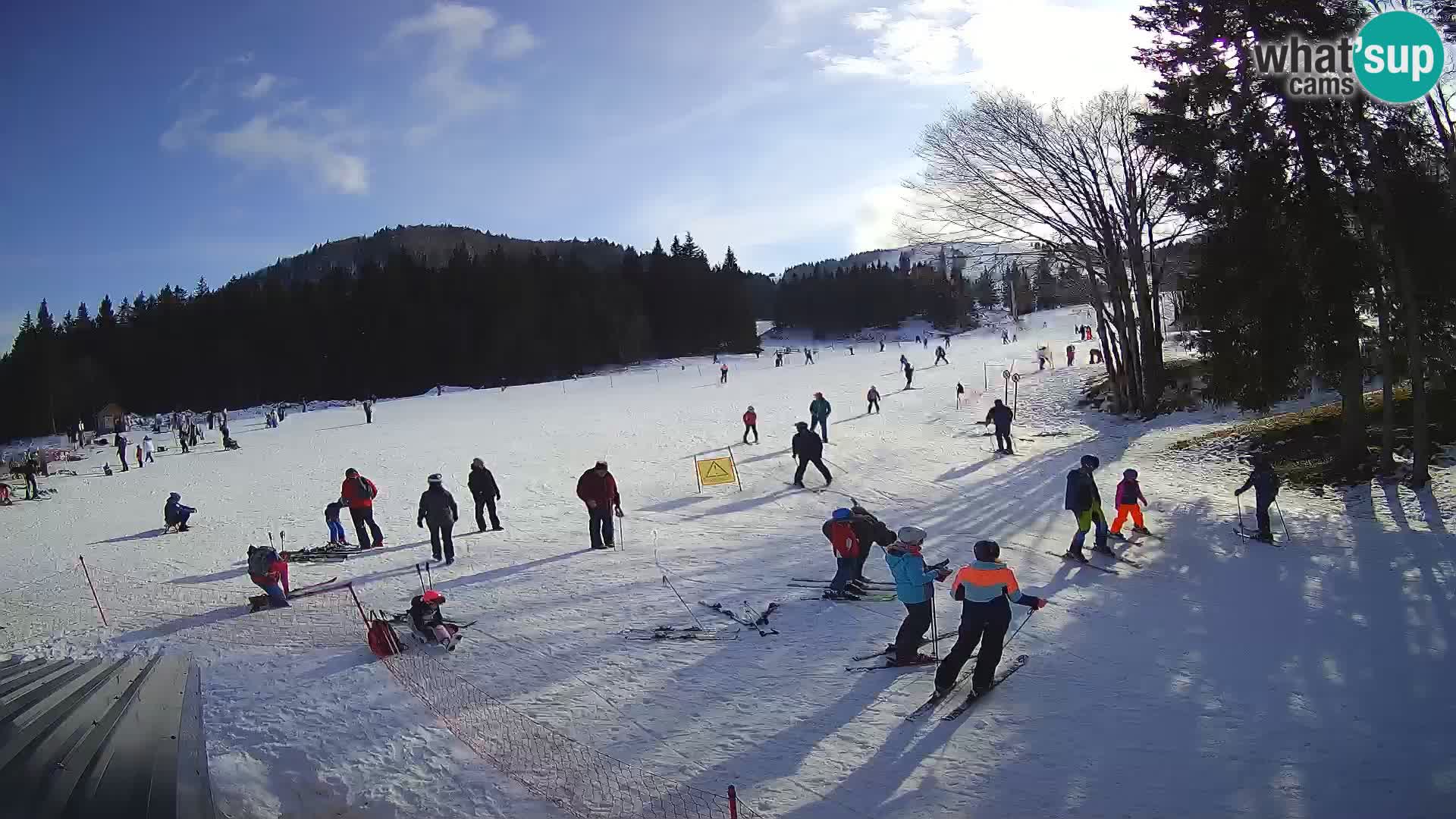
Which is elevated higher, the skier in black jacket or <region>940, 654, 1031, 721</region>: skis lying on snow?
the skier in black jacket

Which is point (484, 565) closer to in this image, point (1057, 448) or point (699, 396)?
point (1057, 448)

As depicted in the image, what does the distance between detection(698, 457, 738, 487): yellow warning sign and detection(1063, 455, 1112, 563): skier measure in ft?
27.9

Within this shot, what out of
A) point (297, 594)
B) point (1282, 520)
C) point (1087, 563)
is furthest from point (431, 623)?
point (1282, 520)

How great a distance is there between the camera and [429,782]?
6.32 metres

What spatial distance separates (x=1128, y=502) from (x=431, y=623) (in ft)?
36.5

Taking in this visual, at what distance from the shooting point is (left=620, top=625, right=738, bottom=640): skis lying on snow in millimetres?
9281

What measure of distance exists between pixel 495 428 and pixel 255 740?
28782 millimetres

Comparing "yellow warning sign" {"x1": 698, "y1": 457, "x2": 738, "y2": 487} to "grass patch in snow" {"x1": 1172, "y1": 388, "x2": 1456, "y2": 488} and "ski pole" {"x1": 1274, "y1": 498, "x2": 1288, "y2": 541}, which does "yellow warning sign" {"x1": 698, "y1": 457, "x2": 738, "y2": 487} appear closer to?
"ski pole" {"x1": 1274, "y1": 498, "x2": 1288, "y2": 541}

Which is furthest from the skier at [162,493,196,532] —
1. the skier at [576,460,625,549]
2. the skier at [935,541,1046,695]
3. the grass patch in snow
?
the grass patch in snow

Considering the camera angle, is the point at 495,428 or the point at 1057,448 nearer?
the point at 1057,448

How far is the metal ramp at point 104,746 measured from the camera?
4.69 metres

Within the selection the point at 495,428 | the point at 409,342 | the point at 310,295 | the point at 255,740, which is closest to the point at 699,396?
the point at 495,428

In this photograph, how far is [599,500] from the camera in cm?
1409

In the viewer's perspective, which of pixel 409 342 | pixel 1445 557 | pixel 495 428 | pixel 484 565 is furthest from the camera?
pixel 409 342
